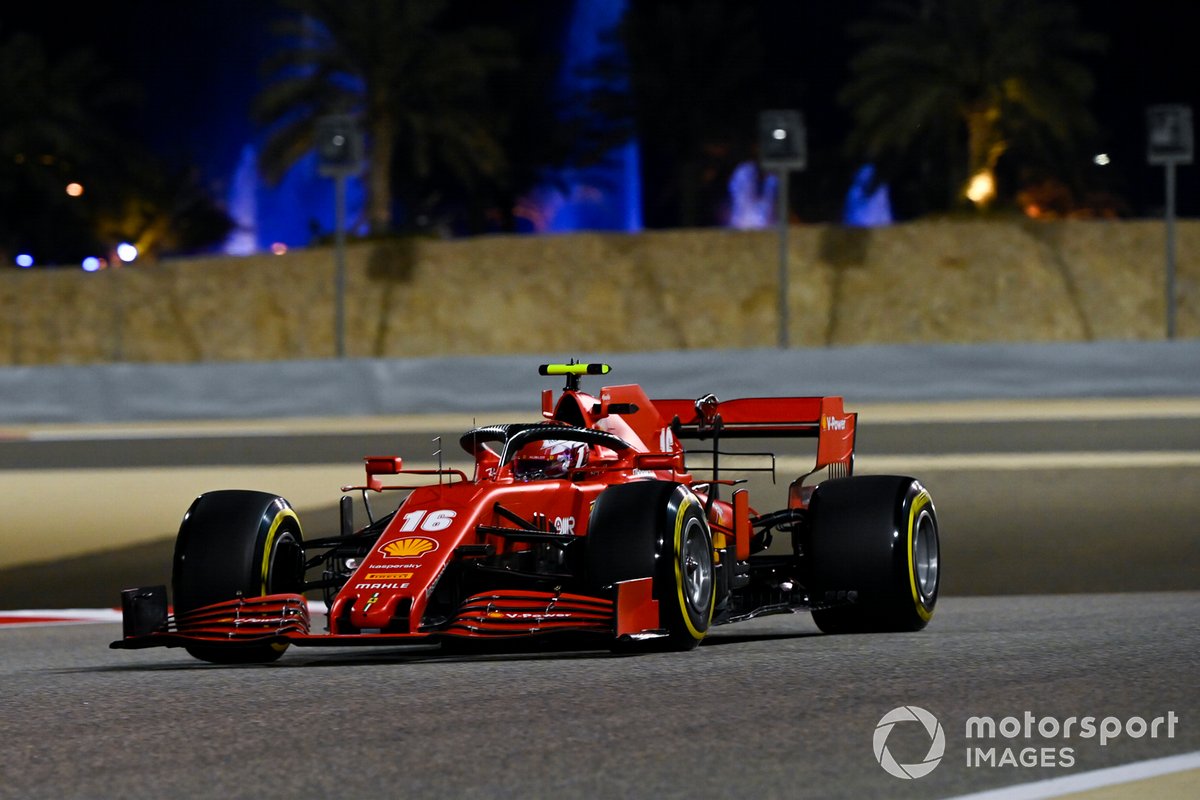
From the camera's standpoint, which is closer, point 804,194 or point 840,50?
point 804,194

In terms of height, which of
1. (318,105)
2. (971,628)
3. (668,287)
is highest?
(318,105)

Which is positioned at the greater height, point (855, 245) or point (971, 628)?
point (855, 245)

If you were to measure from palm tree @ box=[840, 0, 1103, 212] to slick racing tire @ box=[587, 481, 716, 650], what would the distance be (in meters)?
38.1

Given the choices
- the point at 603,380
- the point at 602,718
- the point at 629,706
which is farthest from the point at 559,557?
the point at 603,380

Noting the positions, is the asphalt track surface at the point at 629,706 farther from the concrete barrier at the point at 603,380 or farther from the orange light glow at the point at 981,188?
the orange light glow at the point at 981,188

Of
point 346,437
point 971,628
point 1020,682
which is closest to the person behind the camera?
point 1020,682

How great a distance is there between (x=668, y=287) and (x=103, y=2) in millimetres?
31116

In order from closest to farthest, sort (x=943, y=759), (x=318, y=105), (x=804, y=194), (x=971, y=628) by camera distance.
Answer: (x=943, y=759) < (x=971, y=628) < (x=318, y=105) < (x=804, y=194)

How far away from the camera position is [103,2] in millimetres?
70812

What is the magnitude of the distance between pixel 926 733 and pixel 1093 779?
70 cm

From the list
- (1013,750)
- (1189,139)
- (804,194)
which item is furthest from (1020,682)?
(804,194)

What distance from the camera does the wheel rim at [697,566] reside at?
7.99 metres

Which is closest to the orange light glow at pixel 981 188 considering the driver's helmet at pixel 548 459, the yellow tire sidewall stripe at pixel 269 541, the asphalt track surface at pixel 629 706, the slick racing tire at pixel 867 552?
the asphalt track surface at pixel 629 706

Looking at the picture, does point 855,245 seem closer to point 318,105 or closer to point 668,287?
point 668,287
